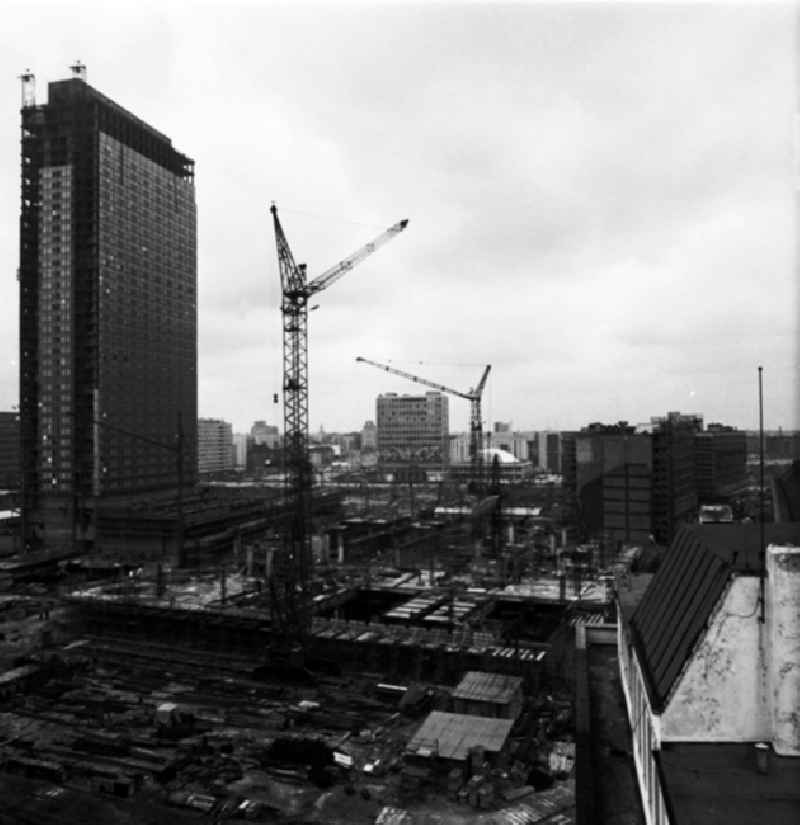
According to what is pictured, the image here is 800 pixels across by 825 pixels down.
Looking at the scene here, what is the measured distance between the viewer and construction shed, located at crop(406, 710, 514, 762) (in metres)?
20.0

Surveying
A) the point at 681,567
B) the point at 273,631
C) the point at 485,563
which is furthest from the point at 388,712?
the point at 485,563

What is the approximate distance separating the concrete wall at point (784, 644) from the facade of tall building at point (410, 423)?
5883 inches

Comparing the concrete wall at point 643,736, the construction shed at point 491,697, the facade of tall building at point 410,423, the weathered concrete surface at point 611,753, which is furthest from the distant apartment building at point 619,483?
the facade of tall building at point 410,423

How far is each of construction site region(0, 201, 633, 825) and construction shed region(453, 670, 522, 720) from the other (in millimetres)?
70

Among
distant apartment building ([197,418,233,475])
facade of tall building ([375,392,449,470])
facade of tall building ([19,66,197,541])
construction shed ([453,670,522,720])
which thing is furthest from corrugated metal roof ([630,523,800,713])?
facade of tall building ([375,392,449,470])

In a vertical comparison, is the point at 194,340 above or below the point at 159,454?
above

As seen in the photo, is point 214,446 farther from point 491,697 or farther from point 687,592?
point 687,592

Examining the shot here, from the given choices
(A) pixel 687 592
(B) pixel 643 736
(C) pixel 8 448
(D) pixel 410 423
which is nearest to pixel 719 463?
(A) pixel 687 592

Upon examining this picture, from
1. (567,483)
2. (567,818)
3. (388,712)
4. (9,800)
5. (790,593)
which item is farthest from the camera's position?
(567,483)

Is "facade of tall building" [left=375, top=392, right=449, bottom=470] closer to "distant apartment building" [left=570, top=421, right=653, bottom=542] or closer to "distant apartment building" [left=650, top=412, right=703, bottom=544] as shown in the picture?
"distant apartment building" [left=570, top=421, right=653, bottom=542]

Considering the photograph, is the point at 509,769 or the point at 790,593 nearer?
the point at 790,593

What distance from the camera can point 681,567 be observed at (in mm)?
8141

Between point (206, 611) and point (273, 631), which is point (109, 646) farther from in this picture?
point (273, 631)

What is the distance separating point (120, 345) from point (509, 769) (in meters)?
52.8
